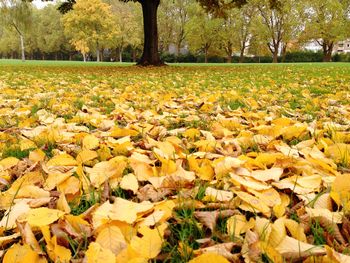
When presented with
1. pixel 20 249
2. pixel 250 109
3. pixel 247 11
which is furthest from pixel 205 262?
pixel 247 11

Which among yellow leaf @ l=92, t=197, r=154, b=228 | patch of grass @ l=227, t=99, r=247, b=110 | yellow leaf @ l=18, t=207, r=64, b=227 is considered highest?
patch of grass @ l=227, t=99, r=247, b=110

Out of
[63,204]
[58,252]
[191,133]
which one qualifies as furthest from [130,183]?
[191,133]

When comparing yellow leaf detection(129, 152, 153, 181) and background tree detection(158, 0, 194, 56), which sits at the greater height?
background tree detection(158, 0, 194, 56)

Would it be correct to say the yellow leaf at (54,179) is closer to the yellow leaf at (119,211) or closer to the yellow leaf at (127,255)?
the yellow leaf at (119,211)

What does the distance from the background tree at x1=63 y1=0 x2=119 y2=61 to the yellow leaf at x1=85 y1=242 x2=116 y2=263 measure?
4799 centimetres

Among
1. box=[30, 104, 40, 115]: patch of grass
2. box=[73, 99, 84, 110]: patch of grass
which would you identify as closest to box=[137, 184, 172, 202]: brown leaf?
box=[30, 104, 40, 115]: patch of grass

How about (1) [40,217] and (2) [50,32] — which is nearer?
(1) [40,217]

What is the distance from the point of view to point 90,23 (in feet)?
157

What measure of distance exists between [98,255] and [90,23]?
165 ft

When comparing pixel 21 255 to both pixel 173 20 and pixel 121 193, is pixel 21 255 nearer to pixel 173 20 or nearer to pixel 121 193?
pixel 121 193

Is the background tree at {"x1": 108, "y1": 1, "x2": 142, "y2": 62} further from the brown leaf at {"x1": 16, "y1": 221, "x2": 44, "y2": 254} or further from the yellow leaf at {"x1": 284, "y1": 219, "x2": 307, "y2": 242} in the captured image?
the yellow leaf at {"x1": 284, "y1": 219, "x2": 307, "y2": 242}

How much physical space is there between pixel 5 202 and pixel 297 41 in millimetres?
50572

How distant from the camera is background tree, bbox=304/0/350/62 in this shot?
1692 inches

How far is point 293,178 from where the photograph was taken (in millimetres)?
1561
